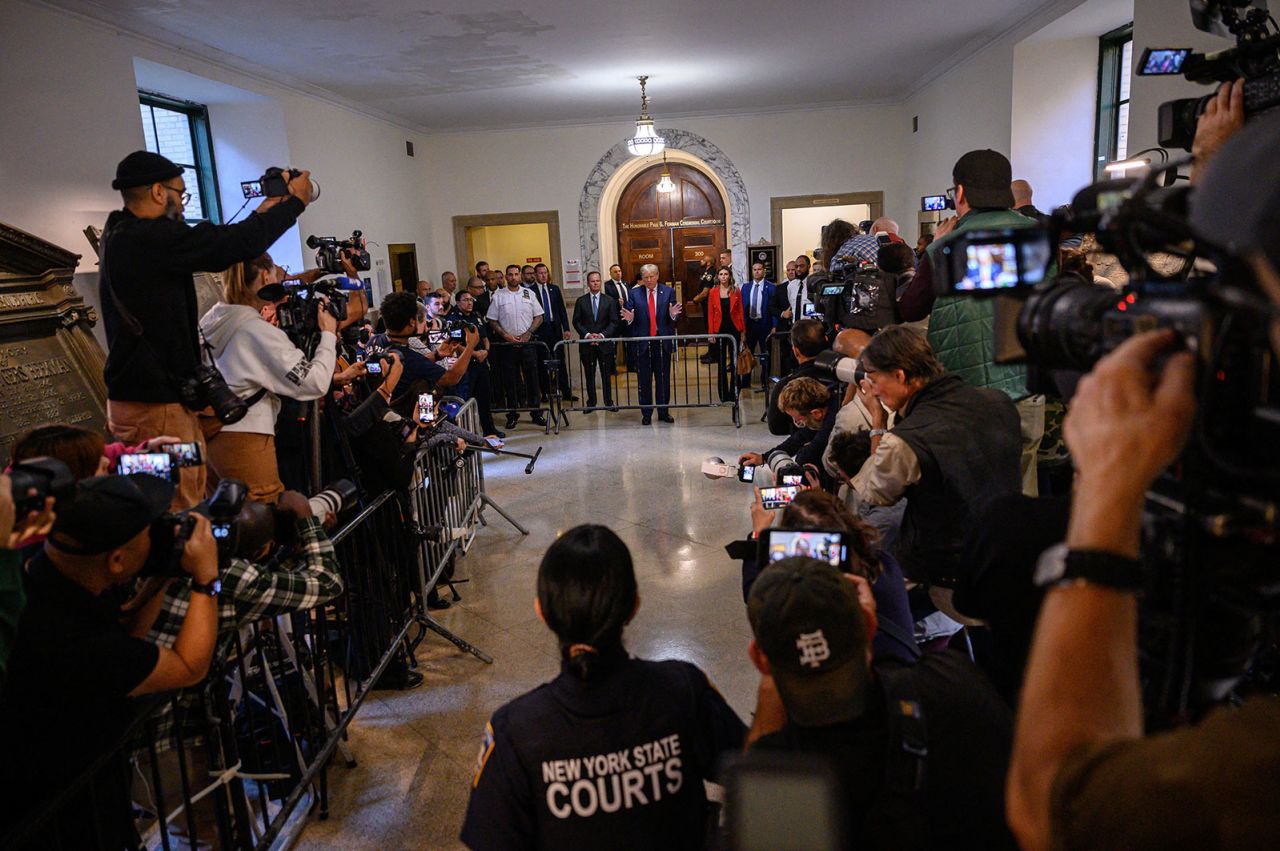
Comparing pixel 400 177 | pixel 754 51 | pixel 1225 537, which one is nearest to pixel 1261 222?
pixel 1225 537

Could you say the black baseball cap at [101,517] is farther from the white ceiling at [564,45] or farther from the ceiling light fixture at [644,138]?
the ceiling light fixture at [644,138]

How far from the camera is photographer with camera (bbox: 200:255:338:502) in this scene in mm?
3205

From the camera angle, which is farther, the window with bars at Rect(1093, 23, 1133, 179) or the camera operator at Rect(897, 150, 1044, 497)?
the window with bars at Rect(1093, 23, 1133, 179)

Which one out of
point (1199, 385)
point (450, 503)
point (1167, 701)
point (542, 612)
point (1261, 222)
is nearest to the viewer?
point (1261, 222)

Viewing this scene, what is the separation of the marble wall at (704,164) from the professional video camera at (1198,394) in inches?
463

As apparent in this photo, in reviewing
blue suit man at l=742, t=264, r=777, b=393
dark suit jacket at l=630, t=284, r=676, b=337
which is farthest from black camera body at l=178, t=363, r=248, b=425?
blue suit man at l=742, t=264, r=777, b=393

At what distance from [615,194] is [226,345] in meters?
10.5

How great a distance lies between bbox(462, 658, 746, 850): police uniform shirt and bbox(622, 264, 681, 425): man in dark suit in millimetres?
7600

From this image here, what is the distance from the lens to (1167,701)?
994 mm

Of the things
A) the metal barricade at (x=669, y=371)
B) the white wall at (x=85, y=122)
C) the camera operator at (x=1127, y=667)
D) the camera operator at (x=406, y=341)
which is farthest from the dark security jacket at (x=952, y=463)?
the metal barricade at (x=669, y=371)

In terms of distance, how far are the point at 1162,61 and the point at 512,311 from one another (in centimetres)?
809

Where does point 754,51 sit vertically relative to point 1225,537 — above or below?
above

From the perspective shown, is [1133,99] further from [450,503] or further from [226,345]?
[226,345]

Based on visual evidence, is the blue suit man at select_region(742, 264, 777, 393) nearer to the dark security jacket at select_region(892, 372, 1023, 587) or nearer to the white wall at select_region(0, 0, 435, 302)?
the white wall at select_region(0, 0, 435, 302)
